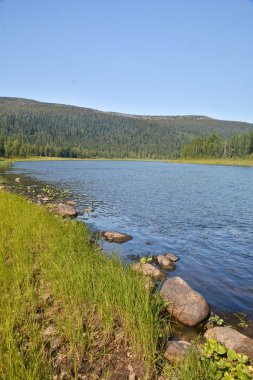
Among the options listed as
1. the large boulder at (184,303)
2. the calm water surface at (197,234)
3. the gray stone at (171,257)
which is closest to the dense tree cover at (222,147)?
the calm water surface at (197,234)

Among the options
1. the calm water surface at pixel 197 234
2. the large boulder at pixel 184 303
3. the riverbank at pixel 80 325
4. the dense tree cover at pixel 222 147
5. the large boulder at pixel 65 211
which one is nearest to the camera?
the riverbank at pixel 80 325

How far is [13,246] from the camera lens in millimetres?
10438

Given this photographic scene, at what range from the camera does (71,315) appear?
6594 mm

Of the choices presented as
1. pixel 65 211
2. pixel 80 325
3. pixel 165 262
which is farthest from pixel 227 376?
pixel 65 211

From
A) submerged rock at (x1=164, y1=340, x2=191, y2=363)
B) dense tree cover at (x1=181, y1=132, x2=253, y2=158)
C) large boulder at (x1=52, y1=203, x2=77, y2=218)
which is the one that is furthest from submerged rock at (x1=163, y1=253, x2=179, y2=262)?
dense tree cover at (x1=181, y1=132, x2=253, y2=158)

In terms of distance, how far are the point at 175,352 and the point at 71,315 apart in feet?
7.96

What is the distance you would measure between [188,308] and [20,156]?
162m

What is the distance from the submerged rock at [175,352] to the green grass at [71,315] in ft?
0.82

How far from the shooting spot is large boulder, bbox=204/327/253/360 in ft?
22.3

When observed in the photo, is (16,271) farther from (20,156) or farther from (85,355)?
(20,156)

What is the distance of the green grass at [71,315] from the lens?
5270mm

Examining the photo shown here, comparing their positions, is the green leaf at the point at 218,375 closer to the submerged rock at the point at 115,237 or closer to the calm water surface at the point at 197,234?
the calm water surface at the point at 197,234

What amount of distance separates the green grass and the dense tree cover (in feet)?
528

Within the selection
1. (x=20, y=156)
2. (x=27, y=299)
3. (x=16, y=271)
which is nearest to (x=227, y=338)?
(x=27, y=299)
